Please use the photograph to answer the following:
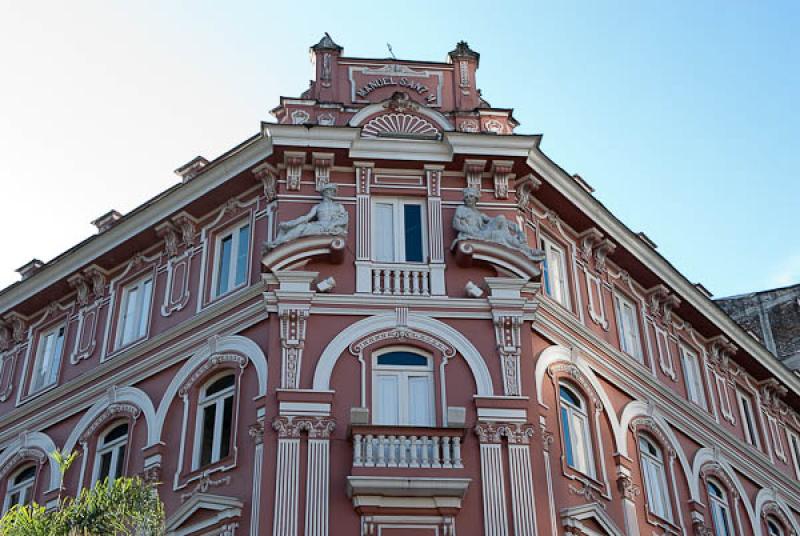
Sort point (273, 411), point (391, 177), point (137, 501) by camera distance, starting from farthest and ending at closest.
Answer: point (391, 177) → point (273, 411) → point (137, 501)

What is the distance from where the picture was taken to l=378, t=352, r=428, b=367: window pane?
2291 cm

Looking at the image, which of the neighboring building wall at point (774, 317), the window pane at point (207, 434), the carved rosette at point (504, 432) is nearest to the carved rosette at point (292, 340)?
the window pane at point (207, 434)

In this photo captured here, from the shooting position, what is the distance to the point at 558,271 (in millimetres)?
26359

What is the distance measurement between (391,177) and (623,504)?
8512 mm

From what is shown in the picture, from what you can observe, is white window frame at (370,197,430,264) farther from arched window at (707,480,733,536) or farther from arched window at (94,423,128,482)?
arched window at (707,480,733,536)

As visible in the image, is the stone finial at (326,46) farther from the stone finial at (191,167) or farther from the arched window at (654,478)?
the arched window at (654,478)

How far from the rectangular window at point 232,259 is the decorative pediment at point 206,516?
4977 millimetres

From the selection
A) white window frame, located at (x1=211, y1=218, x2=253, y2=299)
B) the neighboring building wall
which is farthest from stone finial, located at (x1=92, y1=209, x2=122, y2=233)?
the neighboring building wall

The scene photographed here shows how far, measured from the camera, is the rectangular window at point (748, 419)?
31.5 m

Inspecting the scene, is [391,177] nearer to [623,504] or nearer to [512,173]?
[512,173]

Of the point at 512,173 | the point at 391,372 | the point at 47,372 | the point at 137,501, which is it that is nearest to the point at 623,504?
the point at 391,372

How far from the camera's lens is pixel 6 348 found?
3005cm

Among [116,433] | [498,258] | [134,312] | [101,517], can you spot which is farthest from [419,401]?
[134,312]

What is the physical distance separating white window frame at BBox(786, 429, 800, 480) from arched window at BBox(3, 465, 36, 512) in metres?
21.2
